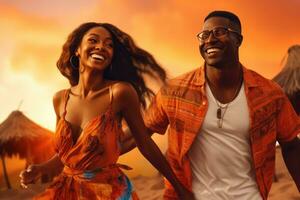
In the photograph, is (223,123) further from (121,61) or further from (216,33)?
(121,61)

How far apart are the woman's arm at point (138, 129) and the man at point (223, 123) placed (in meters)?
0.20

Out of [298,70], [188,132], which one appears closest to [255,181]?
[188,132]

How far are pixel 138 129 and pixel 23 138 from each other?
22.7 ft

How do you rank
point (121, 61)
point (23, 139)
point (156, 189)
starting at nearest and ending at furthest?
point (121, 61) < point (156, 189) < point (23, 139)

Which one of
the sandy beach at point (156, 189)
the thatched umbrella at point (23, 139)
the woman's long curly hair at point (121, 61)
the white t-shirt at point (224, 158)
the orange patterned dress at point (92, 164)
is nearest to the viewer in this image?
the orange patterned dress at point (92, 164)

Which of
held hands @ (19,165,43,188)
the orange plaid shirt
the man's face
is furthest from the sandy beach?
held hands @ (19,165,43,188)

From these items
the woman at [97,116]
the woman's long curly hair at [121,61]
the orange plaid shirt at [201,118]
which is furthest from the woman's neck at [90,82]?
the orange plaid shirt at [201,118]

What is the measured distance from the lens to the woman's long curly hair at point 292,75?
7.68m

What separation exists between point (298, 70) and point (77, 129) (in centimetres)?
→ 581

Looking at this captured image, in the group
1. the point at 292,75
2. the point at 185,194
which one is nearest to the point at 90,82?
the point at 185,194

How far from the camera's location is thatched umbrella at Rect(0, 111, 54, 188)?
8.57 metres

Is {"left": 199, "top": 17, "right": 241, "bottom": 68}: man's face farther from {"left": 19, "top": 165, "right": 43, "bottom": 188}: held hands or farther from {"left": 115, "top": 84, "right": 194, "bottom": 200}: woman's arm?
{"left": 19, "top": 165, "right": 43, "bottom": 188}: held hands

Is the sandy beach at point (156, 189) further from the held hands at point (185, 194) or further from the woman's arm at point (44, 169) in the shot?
the woman's arm at point (44, 169)

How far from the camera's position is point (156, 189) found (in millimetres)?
8234
